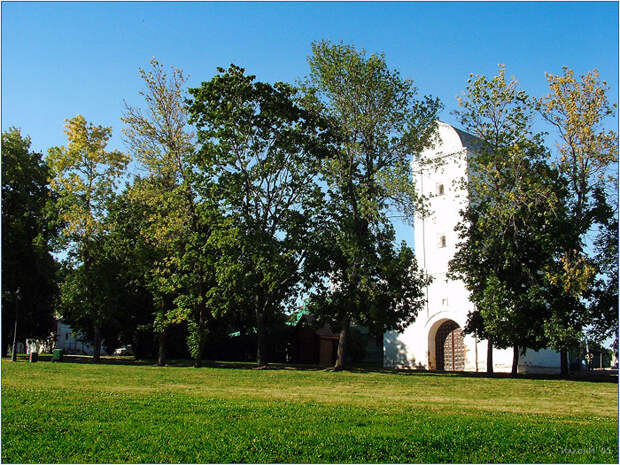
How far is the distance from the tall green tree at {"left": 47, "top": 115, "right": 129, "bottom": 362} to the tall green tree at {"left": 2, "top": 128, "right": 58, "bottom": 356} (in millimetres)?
1337

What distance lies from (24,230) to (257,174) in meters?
16.4

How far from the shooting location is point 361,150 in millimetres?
29109

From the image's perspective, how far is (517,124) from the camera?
27.9 m

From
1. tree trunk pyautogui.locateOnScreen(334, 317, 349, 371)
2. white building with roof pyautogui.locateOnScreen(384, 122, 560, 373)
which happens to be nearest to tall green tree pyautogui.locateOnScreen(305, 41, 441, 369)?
tree trunk pyautogui.locateOnScreen(334, 317, 349, 371)

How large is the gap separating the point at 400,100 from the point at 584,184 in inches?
358

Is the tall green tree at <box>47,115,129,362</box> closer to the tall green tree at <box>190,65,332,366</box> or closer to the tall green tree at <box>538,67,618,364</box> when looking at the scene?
the tall green tree at <box>190,65,332,366</box>

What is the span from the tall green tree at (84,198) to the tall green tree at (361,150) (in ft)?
43.4

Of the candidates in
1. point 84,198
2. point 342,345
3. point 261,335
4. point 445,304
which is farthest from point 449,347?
point 84,198

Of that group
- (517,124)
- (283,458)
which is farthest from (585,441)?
(517,124)

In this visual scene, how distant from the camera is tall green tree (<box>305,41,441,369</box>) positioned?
91.5 ft

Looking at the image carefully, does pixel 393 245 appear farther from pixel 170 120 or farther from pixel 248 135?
pixel 170 120

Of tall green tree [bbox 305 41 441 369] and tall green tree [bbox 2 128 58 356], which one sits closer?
tall green tree [bbox 305 41 441 369]

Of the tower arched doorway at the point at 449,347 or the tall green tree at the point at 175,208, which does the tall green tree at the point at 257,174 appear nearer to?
the tall green tree at the point at 175,208

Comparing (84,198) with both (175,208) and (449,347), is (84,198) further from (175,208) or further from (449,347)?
(449,347)
